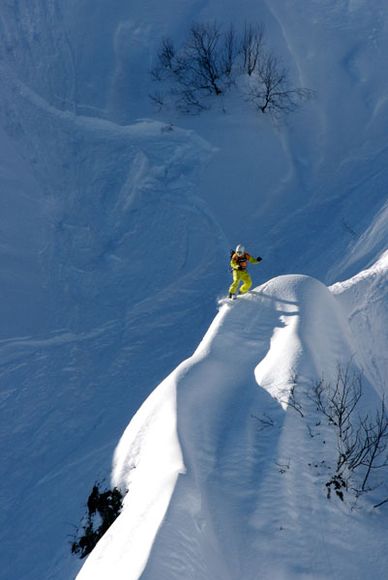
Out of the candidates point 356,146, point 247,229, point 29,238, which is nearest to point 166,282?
point 247,229

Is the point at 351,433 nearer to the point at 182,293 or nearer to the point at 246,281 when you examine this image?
the point at 246,281

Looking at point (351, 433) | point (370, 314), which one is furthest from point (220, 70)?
point (351, 433)

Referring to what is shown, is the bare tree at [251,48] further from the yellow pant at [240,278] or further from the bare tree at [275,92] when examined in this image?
the yellow pant at [240,278]

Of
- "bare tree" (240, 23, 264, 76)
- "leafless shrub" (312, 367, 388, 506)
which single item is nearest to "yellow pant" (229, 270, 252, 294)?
"leafless shrub" (312, 367, 388, 506)

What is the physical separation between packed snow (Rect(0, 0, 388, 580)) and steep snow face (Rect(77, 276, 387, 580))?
4 cm

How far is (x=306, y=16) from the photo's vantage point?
2280 cm

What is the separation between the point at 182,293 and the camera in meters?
18.3

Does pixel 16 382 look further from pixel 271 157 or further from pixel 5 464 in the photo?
pixel 271 157

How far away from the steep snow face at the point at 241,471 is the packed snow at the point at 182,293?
0.15 feet

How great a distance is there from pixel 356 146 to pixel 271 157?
133 inches

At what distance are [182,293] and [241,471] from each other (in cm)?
884

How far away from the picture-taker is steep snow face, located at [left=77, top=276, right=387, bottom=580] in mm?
8789

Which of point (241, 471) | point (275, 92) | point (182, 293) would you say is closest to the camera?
point (241, 471)

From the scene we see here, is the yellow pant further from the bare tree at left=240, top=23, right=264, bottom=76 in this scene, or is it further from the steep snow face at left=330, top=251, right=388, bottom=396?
the bare tree at left=240, top=23, right=264, bottom=76
